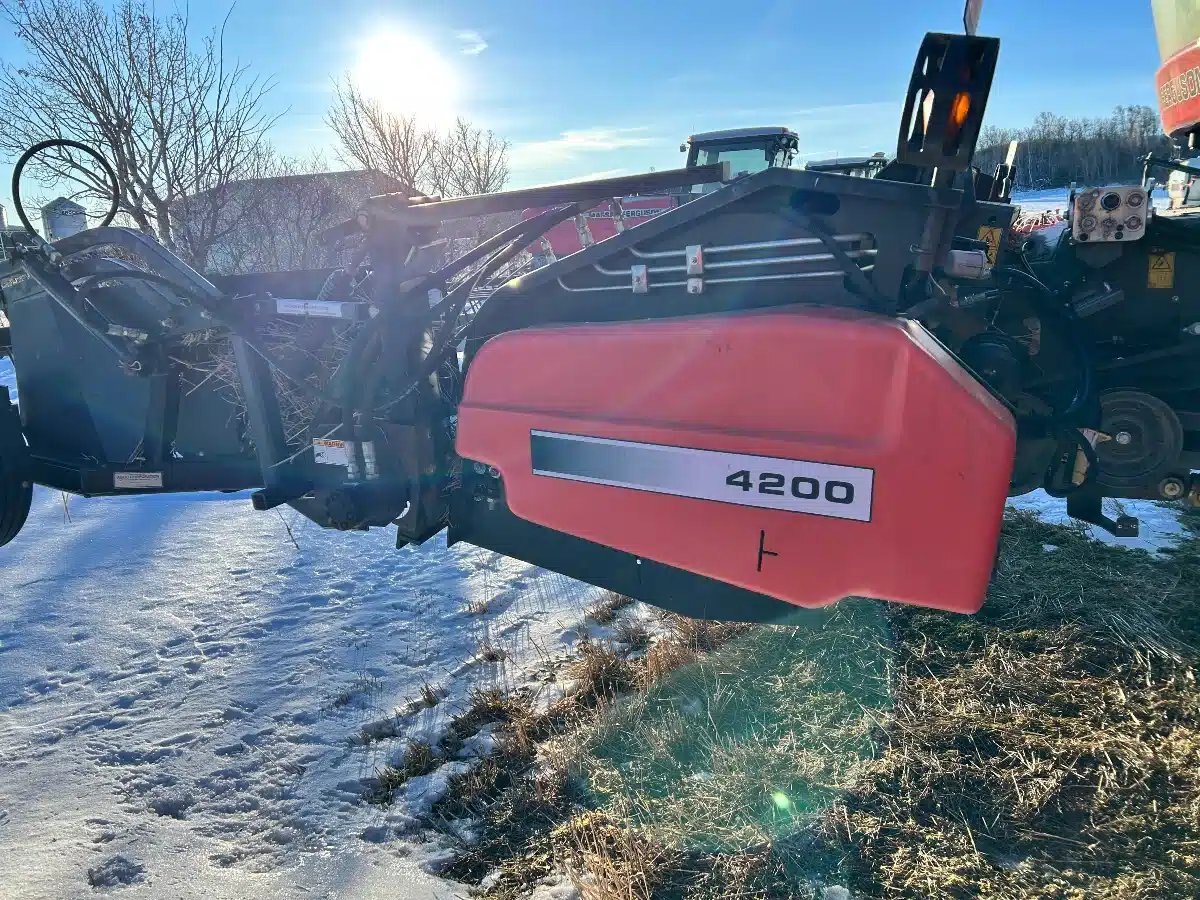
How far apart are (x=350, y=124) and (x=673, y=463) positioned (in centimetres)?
1502

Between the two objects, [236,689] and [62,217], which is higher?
[62,217]

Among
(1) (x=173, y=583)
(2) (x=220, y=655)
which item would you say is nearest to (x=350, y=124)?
(1) (x=173, y=583)

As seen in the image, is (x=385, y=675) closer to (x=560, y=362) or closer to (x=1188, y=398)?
(x=560, y=362)

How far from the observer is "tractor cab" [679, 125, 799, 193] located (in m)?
13.2

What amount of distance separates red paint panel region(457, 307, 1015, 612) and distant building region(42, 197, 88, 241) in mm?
7136

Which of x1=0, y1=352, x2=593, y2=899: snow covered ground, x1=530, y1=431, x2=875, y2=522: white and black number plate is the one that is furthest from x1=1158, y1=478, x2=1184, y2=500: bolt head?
x1=0, y1=352, x2=593, y2=899: snow covered ground

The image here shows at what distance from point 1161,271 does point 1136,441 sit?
64 cm

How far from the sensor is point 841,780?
2807 mm

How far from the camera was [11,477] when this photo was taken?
3.54m

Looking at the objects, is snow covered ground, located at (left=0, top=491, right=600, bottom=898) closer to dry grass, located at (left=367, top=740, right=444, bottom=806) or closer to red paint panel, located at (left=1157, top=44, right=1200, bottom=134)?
dry grass, located at (left=367, top=740, right=444, bottom=806)

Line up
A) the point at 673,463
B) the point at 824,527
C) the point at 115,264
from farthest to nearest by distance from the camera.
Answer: the point at 115,264 < the point at 673,463 < the point at 824,527

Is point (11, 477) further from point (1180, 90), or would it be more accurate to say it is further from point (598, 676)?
point (1180, 90)

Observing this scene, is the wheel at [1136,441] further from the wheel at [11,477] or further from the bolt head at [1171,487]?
the wheel at [11,477]

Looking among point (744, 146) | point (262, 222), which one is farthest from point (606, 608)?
point (744, 146)
